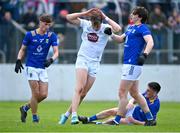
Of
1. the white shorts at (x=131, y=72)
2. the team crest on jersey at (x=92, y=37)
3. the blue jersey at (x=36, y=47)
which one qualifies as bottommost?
the white shorts at (x=131, y=72)

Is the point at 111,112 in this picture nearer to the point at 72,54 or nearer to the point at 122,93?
the point at 122,93

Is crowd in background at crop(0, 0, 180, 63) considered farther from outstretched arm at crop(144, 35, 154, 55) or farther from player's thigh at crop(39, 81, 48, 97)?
outstretched arm at crop(144, 35, 154, 55)

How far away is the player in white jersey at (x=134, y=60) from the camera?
1770cm

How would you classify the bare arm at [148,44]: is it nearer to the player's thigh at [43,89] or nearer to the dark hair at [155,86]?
the dark hair at [155,86]

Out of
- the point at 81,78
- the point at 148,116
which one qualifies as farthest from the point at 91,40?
the point at 148,116

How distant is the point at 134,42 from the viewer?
702 inches

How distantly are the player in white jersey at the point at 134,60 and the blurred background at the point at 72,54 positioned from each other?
36.5 feet

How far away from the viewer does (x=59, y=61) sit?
29453 mm

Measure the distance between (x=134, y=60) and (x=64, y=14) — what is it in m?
12.3

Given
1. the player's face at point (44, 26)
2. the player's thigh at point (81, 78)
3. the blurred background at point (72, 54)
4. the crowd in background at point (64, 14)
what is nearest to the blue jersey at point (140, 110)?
the player's thigh at point (81, 78)

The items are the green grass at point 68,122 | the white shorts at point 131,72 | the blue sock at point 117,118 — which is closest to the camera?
the green grass at point 68,122

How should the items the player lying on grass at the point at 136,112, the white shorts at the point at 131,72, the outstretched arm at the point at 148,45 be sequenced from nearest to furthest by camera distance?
the outstretched arm at the point at 148,45
the white shorts at the point at 131,72
the player lying on grass at the point at 136,112

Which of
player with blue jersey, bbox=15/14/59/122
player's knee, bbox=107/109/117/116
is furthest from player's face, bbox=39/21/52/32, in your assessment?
player's knee, bbox=107/109/117/116

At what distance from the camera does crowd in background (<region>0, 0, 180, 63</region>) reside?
95.0 feet
